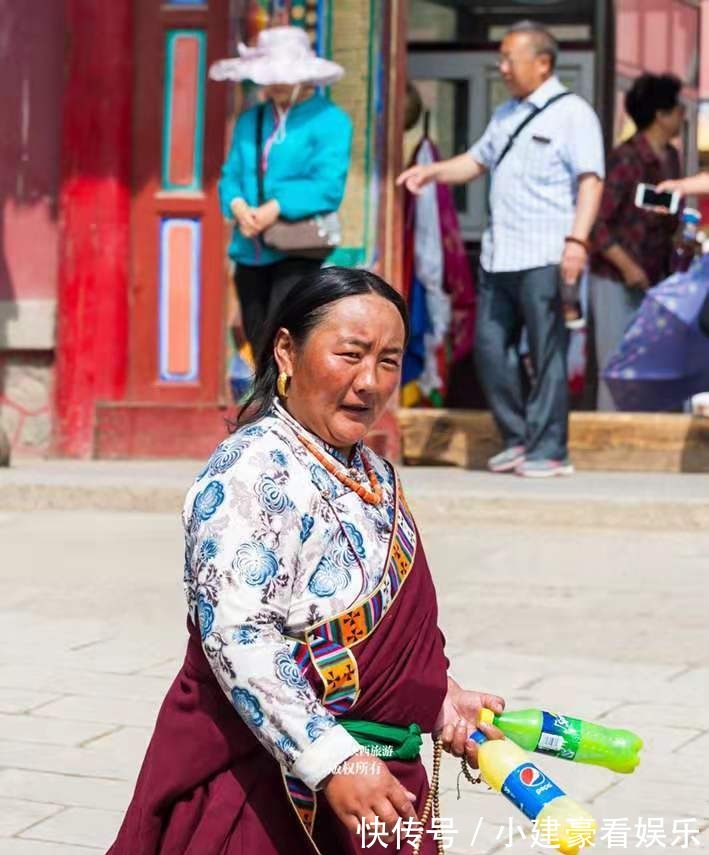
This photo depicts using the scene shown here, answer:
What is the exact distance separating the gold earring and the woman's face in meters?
0.03

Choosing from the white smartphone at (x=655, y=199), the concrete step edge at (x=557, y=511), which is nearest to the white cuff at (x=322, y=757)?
the concrete step edge at (x=557, y=511)

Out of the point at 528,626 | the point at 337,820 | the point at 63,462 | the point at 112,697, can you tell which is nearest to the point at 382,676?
the point at 337,820

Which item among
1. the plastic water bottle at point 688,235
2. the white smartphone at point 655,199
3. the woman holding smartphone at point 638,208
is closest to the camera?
the white smartphone at point 655,199

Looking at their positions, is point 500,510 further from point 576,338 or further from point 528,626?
point 576,338

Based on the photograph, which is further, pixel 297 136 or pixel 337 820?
pixel 297 136

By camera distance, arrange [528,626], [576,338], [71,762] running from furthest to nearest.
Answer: [576,338], [528,626], [71,762]

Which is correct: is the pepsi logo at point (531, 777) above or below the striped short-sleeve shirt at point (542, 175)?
below

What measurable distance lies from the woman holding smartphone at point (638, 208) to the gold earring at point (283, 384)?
8126 millimetres

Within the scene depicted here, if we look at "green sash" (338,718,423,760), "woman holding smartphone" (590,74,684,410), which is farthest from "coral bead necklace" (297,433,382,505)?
"woman holding smartphone" (590,74,684,410)

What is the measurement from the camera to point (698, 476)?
1002 cm

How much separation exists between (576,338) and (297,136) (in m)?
2.74

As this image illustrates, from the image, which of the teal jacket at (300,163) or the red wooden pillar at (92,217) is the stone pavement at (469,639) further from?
the teal jacket at (300,163)

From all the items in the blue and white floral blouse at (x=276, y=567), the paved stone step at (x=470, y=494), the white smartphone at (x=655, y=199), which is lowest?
the paved stone step at (x=470, y=494)

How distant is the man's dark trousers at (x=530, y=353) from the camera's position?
954 centimetres
